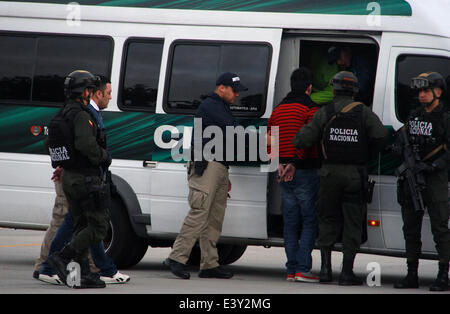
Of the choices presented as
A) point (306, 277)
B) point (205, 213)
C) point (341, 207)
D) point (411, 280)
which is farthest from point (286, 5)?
point (411, 280)

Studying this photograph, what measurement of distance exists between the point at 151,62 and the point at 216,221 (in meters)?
1.90

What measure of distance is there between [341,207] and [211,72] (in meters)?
2.01

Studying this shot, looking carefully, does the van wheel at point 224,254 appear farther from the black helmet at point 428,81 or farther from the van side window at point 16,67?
the black helmet at point 428,81

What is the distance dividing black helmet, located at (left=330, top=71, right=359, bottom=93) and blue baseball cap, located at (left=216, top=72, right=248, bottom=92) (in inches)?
37.0

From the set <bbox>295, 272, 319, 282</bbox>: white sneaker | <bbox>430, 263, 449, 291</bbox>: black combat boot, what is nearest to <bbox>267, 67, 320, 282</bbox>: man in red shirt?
<bbox>295, 272, 319, 282</bbox>: white sneaker

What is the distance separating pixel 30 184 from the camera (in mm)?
11086

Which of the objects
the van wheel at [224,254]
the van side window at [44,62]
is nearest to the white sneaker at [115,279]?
the van wheel at [224,254]

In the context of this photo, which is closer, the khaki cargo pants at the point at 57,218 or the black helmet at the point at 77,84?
the black helmet at the point at 77,84

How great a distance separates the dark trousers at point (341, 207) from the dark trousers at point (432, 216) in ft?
1.39

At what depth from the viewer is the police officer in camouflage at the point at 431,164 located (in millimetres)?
9398

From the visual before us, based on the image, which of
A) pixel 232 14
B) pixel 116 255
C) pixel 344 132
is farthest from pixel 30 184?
pixel 344 132

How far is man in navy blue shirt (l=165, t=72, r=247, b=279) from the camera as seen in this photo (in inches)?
396

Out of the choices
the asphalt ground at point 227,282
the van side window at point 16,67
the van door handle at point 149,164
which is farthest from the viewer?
the van side window at point 16,67

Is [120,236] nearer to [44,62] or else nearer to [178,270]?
[178,270]
